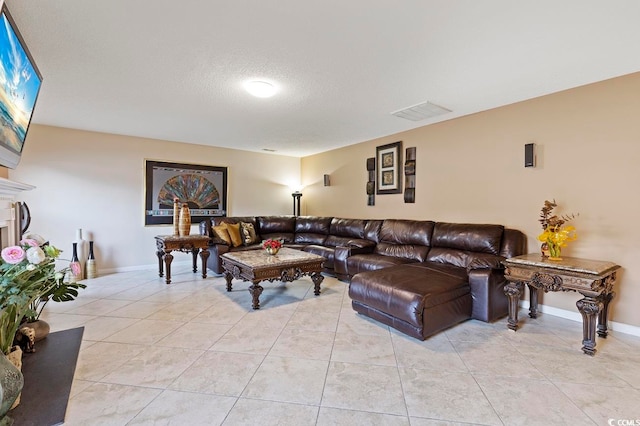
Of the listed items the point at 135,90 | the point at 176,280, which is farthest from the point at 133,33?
the point at 176,280

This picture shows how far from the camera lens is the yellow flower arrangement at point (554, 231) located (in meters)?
2.62

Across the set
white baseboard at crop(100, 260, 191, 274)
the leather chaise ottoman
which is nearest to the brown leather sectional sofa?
the leather chaise ottoman

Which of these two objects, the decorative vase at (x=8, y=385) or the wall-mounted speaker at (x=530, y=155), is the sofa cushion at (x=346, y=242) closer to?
the wall-mounted speaker at (x=530, y=155)

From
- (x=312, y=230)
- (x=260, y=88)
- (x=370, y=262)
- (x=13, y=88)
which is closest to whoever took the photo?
(x=13, y=88)

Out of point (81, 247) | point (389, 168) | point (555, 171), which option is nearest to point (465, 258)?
point (555, 171)

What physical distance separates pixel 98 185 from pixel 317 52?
174 inches

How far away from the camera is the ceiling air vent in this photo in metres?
3.44

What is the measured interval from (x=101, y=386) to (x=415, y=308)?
2279 mm

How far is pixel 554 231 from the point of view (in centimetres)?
271

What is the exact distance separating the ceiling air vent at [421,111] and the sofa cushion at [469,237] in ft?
4.77

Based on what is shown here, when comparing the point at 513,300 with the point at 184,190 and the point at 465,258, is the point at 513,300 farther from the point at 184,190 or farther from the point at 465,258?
the point at 184,190

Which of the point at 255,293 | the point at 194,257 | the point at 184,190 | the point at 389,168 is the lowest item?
the point at 255,293

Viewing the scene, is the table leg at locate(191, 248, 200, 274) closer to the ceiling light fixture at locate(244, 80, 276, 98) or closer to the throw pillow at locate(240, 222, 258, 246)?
the throw pillow at locate(240, 222, 258, 246)

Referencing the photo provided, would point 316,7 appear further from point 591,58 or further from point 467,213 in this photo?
point 467,213
